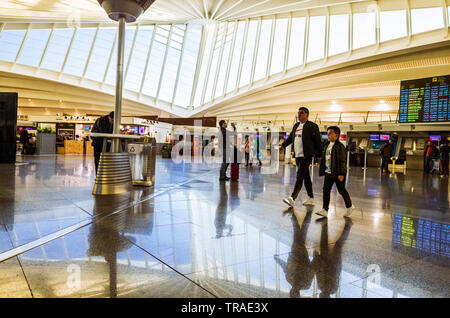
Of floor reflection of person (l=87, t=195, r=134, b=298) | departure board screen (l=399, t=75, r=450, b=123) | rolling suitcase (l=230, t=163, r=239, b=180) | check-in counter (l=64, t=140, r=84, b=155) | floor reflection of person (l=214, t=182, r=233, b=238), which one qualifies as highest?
departure board screen (l=399, t=75, r=450, b=123)

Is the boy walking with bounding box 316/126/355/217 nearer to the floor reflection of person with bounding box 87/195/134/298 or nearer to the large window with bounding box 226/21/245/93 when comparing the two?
the floor reflection of person with bounding box 87/195/134/298

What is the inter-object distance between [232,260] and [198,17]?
23670 millimetres

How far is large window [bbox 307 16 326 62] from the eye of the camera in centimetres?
2028

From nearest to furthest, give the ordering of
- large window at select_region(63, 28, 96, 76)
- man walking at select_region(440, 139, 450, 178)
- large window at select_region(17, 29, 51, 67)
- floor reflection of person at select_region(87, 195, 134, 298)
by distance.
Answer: floor reflection of person at select_region(87, 195, 134, 298), man walking at select_region(440, 139, 450, 178), large window at select_region(17, 29, 51, 67), large window at select_region(63, 28, 96, 76)

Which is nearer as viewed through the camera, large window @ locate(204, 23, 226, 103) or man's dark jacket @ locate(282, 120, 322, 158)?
man's dark jacket @ locate(282, 120, 322, 158)

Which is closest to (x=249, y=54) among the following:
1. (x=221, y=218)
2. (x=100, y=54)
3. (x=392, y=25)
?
(x=392, y=25)

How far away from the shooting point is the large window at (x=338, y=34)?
1912 cm

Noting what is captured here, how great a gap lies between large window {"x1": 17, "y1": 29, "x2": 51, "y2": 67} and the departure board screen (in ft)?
81.7

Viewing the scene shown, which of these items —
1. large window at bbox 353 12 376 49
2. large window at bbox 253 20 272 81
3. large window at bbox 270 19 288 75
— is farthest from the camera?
large window at bbox 253 20 272 81

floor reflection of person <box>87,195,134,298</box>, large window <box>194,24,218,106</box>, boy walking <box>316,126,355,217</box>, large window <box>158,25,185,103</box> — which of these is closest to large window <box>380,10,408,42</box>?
boy walking <box>316,126,355,217</box>

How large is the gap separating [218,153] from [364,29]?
13249mm

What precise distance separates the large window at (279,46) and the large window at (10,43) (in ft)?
61.5

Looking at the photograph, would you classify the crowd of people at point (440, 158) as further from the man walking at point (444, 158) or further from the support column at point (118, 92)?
the support column at point (118, 92)

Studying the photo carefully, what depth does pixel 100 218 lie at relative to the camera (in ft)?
13.1
